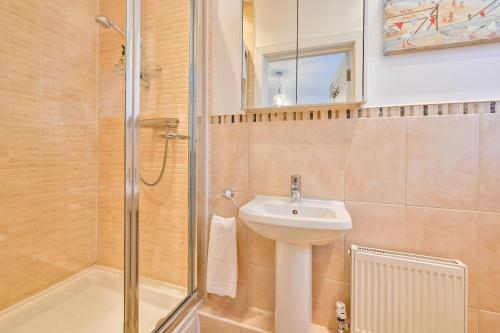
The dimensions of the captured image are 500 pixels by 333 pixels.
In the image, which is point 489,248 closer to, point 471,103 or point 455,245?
point 455,245

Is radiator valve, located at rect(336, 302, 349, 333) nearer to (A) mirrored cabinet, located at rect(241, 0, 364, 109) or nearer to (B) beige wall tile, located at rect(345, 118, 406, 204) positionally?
(B) beige wall tile, located at rect(345, 118, 406, 204)

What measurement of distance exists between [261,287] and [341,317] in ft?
1.39

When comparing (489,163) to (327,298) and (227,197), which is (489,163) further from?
(227,197)

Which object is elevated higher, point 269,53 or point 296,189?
point 269,53

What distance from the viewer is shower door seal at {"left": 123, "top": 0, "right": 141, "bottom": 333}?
102 centimetres

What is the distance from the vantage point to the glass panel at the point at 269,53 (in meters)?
1.17

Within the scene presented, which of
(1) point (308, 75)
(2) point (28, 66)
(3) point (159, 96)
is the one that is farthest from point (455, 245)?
(2) point (28, 66)

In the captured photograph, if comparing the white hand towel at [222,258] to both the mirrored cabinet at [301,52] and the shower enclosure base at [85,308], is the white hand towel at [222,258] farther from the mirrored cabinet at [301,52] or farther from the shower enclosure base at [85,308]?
the mirrored cabinet at [301,52]

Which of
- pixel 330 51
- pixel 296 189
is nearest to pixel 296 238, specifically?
pixel 296 189

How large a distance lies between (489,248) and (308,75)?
108 cm

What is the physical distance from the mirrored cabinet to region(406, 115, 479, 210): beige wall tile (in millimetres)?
326

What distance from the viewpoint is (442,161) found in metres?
0.98

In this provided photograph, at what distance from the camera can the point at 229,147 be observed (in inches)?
52.4

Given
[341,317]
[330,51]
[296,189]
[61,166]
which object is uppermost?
[330,51]
